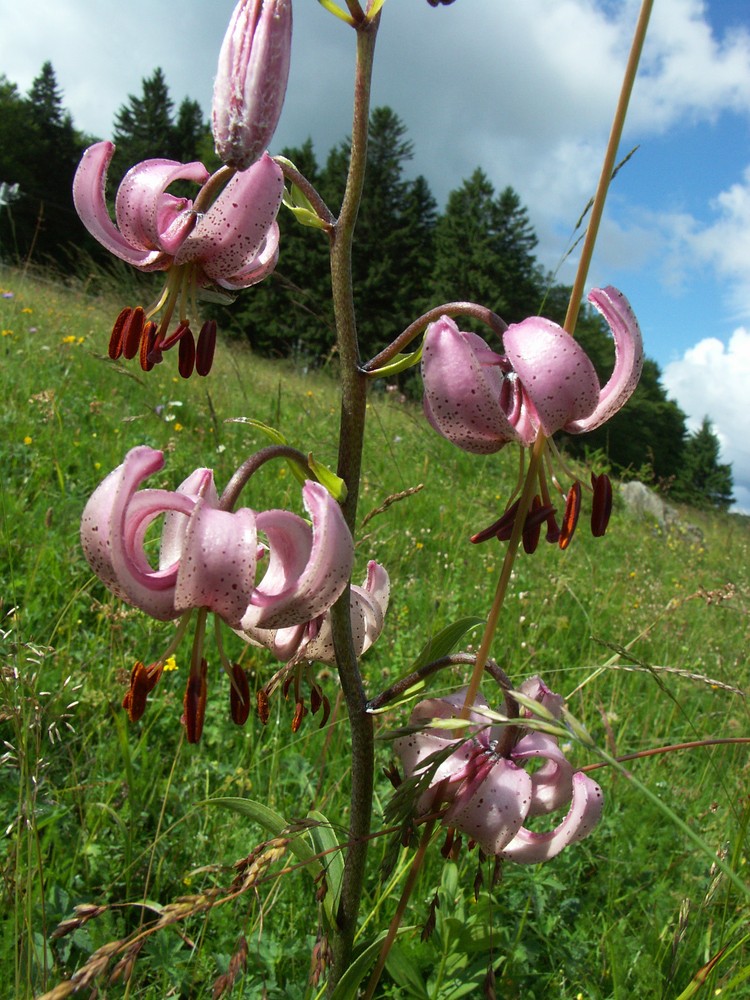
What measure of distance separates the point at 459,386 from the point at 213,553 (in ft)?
0.88

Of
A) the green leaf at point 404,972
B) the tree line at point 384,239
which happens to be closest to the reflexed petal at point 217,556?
the green leaf at point 404,972

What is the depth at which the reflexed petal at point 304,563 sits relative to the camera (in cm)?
63

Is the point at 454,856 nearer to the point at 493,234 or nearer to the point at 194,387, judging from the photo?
the point at 194,387

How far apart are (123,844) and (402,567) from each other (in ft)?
3.97

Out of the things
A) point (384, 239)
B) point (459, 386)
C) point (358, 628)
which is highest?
point (384, 239)

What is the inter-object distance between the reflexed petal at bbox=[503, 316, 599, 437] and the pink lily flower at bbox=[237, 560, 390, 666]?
315mm

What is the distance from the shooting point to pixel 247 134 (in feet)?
2.10

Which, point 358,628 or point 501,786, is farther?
point 358,628

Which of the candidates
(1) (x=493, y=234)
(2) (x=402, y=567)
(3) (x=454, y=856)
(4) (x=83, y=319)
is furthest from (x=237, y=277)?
(1) (x=493, y=234)

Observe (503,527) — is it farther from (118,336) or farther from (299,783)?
(299,783)

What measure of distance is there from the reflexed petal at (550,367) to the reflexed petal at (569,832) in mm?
402

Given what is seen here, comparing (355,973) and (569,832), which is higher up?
(569,832)

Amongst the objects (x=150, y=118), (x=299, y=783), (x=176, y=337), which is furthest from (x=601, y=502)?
(x=150, y=118)

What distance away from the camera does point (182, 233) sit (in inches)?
28.9
